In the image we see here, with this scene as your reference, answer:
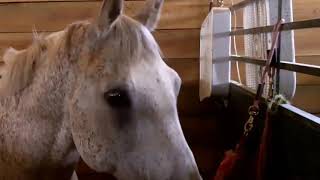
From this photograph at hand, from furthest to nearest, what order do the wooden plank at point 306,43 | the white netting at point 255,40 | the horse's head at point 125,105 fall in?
the wooden plank at point 306,43
the white netting at point 255,40
the horse's head at point 125,105

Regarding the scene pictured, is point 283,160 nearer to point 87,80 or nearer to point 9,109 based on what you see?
point 87,80

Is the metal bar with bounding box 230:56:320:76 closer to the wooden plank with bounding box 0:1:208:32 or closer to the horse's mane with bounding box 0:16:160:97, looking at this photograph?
Result: the horse's mane with bounding box 0:16:160:97

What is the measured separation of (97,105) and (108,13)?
0.61 feet

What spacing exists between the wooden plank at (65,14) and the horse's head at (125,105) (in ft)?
3.76

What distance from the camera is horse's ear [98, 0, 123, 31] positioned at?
84cm

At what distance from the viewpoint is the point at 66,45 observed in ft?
3.07

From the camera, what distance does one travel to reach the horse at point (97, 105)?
83cm

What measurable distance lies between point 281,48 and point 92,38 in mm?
495

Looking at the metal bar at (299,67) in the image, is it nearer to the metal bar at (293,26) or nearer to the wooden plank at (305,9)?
the metal bar at (293,26)

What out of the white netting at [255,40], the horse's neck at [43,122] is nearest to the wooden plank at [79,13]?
the white netting at [255,40]

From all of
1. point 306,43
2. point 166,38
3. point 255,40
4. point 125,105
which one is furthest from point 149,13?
point 306,43

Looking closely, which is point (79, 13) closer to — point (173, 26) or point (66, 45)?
point (173, 26)

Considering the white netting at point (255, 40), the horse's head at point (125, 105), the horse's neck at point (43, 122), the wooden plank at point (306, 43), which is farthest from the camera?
the wooden plank at point (306, 43)

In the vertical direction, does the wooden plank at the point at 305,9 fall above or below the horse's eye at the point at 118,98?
above
